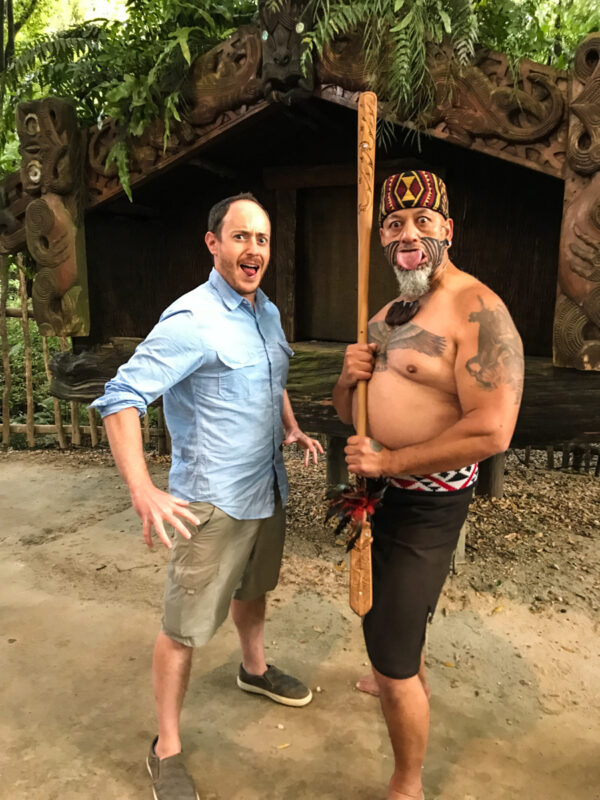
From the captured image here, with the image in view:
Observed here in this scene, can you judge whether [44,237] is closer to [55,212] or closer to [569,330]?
[55,212]

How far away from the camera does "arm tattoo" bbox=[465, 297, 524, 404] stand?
1.75 metres

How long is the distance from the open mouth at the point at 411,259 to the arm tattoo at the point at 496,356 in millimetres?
261

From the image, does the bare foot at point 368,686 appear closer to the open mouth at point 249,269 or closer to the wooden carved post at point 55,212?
the open mouth at point 249,269

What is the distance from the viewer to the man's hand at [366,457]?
1.91 m

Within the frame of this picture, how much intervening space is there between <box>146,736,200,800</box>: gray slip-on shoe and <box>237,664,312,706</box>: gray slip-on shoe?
0.59 metres

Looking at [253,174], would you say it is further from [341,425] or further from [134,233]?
[341,425]

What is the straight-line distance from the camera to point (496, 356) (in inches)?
69.2

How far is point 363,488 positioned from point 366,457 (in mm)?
153

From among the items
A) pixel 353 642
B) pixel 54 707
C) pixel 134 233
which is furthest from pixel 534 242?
pixel 54 707

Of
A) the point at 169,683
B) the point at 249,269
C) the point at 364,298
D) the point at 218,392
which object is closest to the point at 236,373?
the point at 218,392

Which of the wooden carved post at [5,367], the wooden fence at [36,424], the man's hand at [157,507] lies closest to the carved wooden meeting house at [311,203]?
the man's hand at [157,507]

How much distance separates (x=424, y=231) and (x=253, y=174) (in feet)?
8.79

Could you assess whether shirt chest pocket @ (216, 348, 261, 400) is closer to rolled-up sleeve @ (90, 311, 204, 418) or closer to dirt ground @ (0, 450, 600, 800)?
rolled-up sleeve @ (90, 311, 204, 418)

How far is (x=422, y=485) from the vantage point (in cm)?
200
